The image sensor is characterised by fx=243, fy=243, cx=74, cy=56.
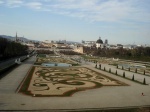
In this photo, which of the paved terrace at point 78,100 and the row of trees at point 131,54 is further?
the row of trees at point 131,54

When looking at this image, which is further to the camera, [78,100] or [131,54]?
[131,54]

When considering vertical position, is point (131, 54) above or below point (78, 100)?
above

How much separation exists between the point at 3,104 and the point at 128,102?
8.06 m

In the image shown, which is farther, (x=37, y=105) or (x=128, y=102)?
(x=128, y=102)

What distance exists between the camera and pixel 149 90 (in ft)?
68.8

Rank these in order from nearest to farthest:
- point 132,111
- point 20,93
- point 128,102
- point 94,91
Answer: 1. point 132,111
2. point 128,102
3. point 20,93
4. point 94,91

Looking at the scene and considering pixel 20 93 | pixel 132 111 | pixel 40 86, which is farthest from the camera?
pixel 40 86

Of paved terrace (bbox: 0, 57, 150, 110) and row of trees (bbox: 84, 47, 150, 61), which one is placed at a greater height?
row of trees (bbox: 84, 47, 150, 61)

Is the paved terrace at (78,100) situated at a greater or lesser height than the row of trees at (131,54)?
lesser

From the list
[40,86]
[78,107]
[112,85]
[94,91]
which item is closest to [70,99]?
Answer: [78,107]

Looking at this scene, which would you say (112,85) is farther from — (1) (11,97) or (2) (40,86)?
(1) (11,97)

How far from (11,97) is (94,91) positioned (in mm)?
6739

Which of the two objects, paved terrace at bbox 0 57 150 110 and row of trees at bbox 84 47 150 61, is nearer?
paved terrace at bbox 0 57 150 110

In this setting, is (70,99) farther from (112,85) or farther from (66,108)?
(112,85)
